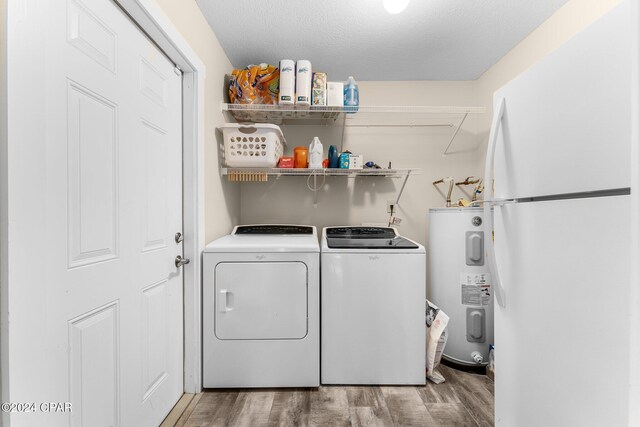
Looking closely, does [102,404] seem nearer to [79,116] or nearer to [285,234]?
[79,116]

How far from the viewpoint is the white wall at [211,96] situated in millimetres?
1611

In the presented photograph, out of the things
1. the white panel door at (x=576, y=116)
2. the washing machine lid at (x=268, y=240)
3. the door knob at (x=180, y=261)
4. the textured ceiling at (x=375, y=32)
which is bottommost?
the door knob at (x=180, y=261)

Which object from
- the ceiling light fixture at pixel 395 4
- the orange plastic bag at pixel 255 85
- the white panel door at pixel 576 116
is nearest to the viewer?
the white panel door at pixel 576 116

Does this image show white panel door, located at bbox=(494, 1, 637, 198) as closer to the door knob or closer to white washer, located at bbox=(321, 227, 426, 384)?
white washer, located at bbox=(321, 227, 426, 384)

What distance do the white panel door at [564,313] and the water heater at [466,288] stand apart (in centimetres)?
96

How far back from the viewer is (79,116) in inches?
37.0

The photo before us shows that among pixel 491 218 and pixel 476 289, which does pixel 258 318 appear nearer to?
pixel 491 218

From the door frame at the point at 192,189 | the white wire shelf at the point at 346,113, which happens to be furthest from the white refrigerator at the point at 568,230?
the door frame at the point at 192,189

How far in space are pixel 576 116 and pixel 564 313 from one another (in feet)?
1.79

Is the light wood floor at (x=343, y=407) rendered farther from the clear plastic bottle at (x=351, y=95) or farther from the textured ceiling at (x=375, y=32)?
the textured ceiling at (x=375, y=32)

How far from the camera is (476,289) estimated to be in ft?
6.72

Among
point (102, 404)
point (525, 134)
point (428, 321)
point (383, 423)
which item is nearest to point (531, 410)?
point (383, 423)

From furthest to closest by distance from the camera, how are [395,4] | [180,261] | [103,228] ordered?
[180,261] < [395,4] < [103,228]

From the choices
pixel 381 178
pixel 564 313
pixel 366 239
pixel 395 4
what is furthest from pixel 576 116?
pixel 381 178
